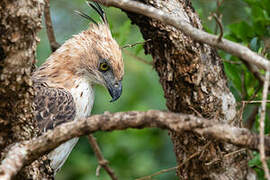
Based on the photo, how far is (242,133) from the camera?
2.05 m

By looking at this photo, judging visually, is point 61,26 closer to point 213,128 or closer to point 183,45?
point 183,45

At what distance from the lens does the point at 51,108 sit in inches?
137

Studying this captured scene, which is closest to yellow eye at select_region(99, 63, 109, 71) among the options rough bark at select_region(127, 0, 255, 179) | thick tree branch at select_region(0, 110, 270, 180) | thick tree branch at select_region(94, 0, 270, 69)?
rough bark at select_region(127, 0, 255, 179)

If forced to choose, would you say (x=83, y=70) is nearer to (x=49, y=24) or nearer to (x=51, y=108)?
(x=49, y=24)

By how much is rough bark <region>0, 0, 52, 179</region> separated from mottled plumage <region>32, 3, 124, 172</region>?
123cm

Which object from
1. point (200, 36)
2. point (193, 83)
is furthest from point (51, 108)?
point (200, 36)

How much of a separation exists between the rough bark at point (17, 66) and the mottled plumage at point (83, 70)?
1.23m

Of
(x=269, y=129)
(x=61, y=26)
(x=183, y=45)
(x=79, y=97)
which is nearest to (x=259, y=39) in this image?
(x=269, y=129)

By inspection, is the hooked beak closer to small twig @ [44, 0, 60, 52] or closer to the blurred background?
the blurred background

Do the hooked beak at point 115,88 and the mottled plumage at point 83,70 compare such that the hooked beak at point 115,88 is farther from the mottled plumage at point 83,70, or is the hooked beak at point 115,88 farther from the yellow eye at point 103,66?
the yellow eye at point 103,66

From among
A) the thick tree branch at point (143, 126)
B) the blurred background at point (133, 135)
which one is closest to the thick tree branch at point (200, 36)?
the thick tree branch at point (143, 126)

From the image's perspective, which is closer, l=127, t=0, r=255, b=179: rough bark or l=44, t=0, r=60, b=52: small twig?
l=127, t=0, r=255, b=179: rough bark

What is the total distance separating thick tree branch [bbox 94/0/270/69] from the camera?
A: 2018 millimetres

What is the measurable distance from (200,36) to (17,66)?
91 cm
